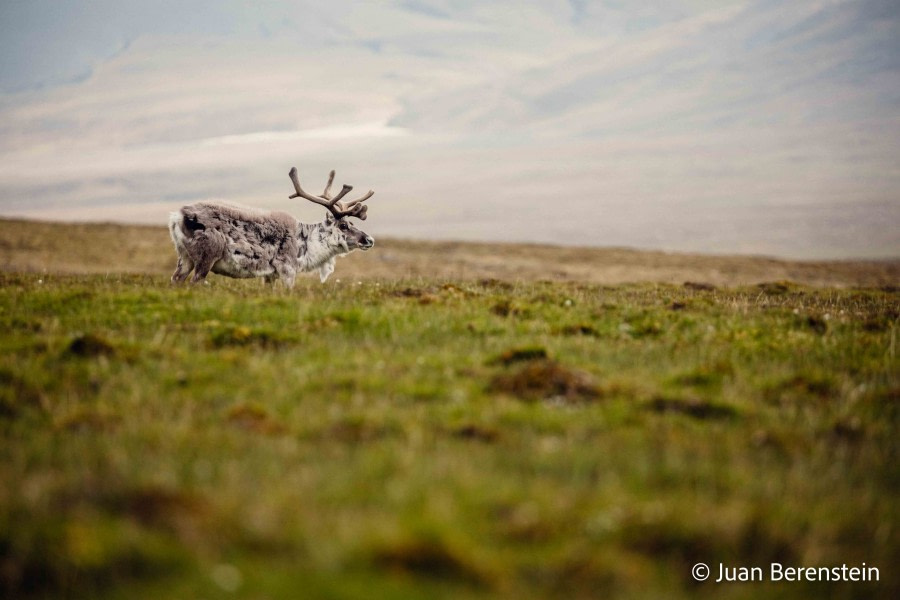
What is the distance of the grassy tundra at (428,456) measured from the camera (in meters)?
4.15

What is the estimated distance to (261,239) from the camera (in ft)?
55.5

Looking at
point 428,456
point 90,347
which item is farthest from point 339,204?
point 428,456

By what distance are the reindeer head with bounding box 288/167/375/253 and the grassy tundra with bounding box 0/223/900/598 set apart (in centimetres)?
734

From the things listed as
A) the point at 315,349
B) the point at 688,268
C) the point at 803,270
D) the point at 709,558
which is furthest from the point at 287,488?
the point at 803,270

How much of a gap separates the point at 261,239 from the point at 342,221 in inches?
113

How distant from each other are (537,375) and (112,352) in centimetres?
497

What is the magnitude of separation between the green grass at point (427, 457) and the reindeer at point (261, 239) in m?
4.20

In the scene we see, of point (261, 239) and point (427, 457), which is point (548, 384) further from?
point (261, 239)

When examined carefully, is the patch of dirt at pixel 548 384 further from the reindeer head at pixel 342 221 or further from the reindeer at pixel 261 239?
the reindeer head at pixel 342 221

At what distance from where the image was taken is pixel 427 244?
202 feet

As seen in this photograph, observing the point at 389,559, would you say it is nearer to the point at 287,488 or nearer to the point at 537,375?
the point at 287,488

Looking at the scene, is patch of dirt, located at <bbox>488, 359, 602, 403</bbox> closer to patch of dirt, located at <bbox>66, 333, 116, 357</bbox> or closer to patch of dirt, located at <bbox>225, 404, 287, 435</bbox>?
patch of dirt, located at <bbox>225, 404, 287, 435</bbox>

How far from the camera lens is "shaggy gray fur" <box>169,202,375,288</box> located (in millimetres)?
15617

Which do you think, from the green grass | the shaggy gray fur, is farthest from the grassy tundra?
the shaggy gray fur
